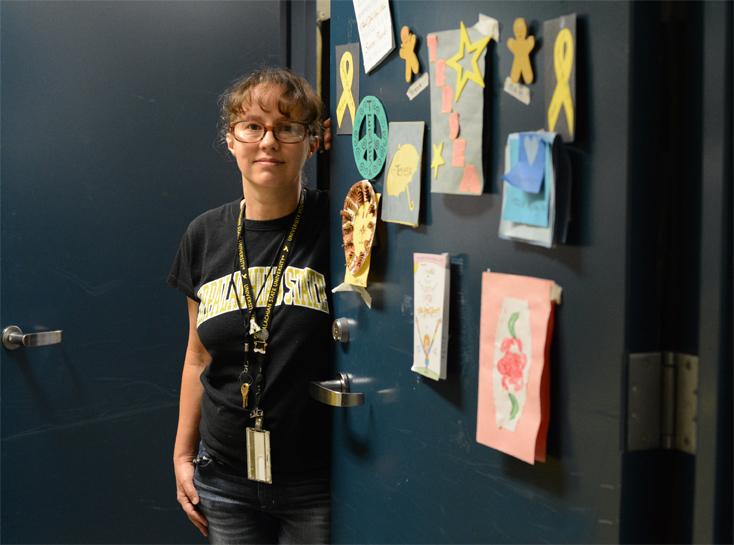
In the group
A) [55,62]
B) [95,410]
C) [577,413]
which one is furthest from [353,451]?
[55,62]

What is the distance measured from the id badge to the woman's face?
0.47 metres

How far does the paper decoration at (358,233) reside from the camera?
4.71ft

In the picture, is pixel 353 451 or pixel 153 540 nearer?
pixel 353 451

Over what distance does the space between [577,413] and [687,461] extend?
0.13 m

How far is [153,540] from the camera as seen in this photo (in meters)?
2.29

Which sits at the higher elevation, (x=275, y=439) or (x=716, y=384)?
(x=716, y=384)

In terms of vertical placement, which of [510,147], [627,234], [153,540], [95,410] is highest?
[510,147]

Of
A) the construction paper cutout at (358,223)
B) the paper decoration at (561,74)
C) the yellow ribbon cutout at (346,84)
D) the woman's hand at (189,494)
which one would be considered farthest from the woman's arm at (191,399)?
the paper decoration at (561,74)

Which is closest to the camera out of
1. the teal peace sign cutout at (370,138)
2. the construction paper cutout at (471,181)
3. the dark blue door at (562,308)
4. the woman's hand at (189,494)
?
the dark blue door at (562,308)

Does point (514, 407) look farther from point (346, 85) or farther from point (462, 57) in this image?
point (346, 85)

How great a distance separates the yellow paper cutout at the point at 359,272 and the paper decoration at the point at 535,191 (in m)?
0.40

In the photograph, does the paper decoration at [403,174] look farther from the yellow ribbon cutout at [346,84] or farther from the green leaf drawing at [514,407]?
the green leaf drawing at [514,407]

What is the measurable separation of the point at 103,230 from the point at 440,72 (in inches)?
50.0

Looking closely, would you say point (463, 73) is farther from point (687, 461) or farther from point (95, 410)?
point (95, 410)
